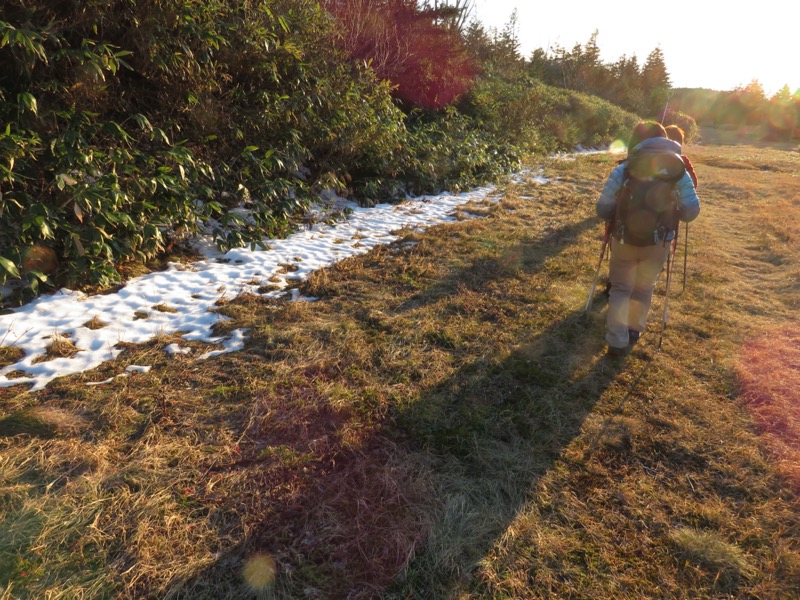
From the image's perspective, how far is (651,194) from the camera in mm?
3373

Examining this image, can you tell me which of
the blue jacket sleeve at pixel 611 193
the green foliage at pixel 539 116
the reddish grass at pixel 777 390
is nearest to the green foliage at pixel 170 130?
the blue jacket sleeve at pixel 611 193

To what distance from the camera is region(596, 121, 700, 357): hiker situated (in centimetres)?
337

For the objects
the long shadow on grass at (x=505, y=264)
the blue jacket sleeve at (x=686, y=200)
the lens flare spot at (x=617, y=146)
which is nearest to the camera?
the blue jacket sleeve at (x=686, y=200)

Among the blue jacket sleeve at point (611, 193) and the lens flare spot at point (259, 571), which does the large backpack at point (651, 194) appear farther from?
the lens flare spot at point (259, 571)

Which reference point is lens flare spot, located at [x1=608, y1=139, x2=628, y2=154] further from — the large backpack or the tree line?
the large backpack

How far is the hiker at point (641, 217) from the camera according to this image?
3369mm

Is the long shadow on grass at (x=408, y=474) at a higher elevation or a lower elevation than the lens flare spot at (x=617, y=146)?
lower

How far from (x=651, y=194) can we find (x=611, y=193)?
0.36 m

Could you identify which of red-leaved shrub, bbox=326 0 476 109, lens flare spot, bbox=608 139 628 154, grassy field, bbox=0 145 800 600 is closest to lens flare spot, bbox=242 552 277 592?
grassy field, bbox=0 145 800 600

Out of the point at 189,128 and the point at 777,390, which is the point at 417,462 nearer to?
the point at 777,390

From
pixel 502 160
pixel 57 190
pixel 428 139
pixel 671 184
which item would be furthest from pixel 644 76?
pixel 57 190

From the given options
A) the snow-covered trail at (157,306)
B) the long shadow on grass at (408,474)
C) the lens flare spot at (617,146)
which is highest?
the lens flare spot at (617,146)

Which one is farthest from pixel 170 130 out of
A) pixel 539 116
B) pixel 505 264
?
pixel 539 116

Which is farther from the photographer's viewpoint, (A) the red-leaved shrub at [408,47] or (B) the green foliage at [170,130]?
(A) the red-leaved shrub at [408,47]
